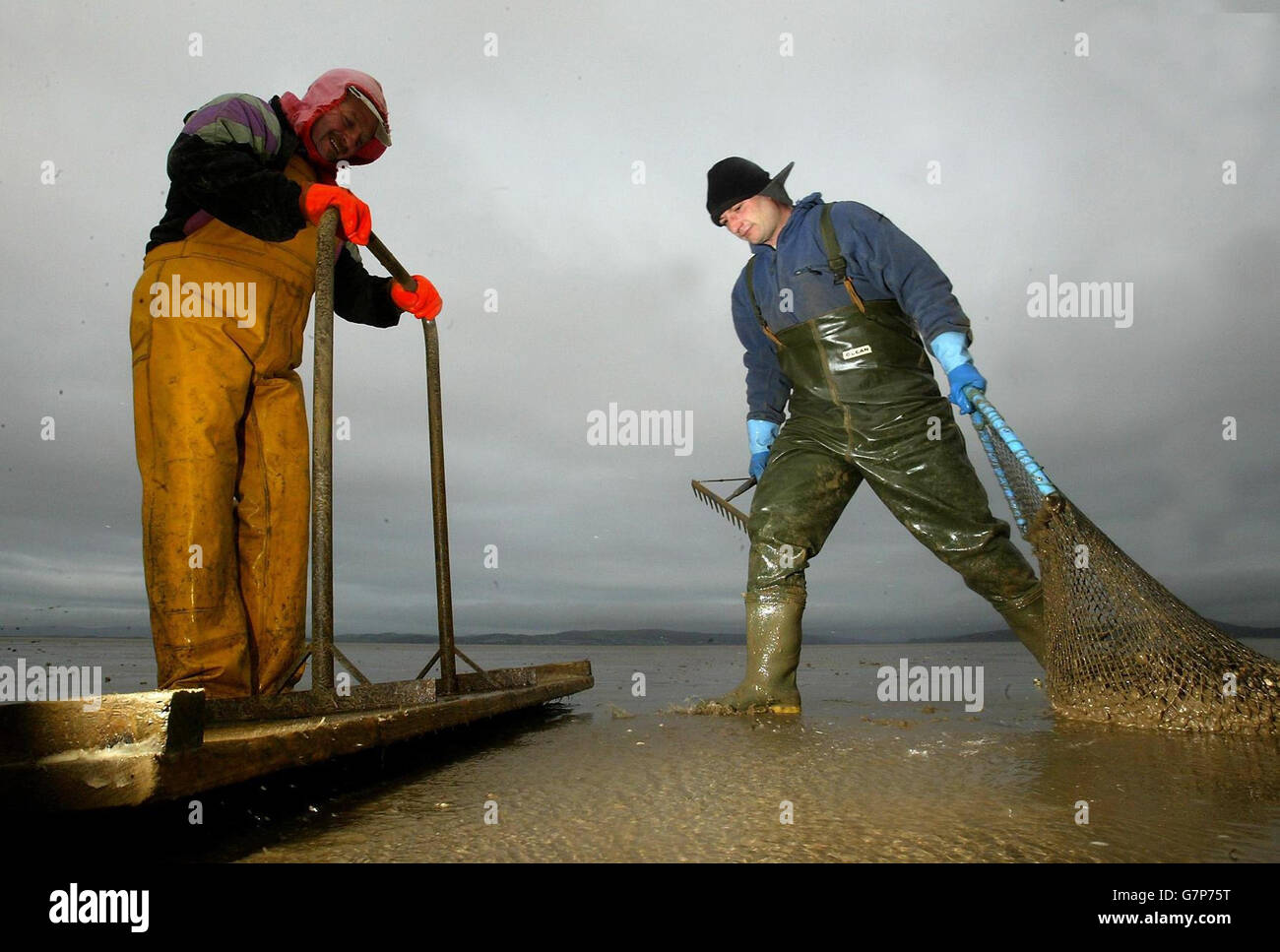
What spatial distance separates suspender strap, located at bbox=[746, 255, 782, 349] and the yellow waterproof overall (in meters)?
2.10

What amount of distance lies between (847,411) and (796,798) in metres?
2.22

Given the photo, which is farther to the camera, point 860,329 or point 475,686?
point 475,686

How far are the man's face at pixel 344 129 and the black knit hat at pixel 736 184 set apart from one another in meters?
1.61

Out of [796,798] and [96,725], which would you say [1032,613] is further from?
[96,725]

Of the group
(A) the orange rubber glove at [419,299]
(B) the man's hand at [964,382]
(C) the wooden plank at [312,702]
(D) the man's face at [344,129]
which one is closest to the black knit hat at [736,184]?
(B) the man's hand at [964,382]

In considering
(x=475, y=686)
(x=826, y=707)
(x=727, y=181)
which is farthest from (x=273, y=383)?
(x=826, y=707)

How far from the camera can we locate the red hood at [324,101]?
3078 millimetres

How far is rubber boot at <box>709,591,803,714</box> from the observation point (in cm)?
348

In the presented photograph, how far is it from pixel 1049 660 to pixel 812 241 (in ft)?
7.14

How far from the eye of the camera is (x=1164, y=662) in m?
2.80

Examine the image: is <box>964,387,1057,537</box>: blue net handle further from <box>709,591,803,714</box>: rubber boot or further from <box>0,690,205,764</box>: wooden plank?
<box>0,690,205,764</box>: wooden plank

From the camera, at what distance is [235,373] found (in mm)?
2791
